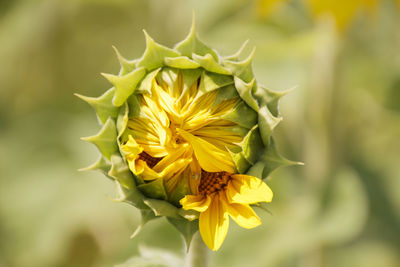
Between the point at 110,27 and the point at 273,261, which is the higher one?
the point at 110,27

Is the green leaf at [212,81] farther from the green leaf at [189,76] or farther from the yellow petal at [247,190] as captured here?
the yellow petal at [247,190]

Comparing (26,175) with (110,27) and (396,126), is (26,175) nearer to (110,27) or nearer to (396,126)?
(110,27)

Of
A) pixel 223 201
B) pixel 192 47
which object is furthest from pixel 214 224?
pixel 192 47

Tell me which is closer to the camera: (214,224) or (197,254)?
(214,224)

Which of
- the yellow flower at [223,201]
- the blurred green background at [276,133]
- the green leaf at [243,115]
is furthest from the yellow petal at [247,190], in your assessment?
the blurred green background at [276,133]

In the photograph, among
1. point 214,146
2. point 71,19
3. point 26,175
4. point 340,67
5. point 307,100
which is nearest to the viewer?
point 214,146

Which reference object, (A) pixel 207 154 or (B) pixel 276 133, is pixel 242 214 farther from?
(B) pixel 276 133

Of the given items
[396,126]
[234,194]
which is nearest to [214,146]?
[234,194]
